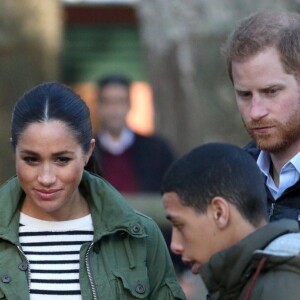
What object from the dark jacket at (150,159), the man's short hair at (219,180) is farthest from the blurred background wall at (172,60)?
the man's short hair at (219,180)

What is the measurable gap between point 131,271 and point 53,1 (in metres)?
5.32

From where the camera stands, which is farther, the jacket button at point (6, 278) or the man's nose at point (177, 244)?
the jacket button at point (6, 278)

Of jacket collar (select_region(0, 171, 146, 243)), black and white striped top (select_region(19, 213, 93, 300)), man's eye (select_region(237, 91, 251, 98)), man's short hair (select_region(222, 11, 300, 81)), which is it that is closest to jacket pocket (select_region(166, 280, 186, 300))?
jacket collar (select_region(0, 171, 146, 243))

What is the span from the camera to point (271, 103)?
4805 mm

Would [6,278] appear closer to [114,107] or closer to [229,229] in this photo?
[229,229]

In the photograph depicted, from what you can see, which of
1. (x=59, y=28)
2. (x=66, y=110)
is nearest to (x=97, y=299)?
(x=66, y=110)

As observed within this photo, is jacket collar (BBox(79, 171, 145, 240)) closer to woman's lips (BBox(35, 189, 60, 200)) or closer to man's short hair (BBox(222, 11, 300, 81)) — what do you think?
woman's lips (BBox(35, 189, 60, 200))

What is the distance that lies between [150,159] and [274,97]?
325cm

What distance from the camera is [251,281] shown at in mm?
4020

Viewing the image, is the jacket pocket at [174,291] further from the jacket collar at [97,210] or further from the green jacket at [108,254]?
the jacket collar at [97,210]

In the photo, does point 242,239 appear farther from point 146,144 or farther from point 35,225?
point 146,144

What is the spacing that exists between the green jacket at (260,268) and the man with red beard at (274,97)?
66 centimetres

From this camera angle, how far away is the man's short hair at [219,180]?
13.6ft

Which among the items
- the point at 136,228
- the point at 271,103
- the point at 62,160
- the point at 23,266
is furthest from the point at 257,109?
the point at 23,266
